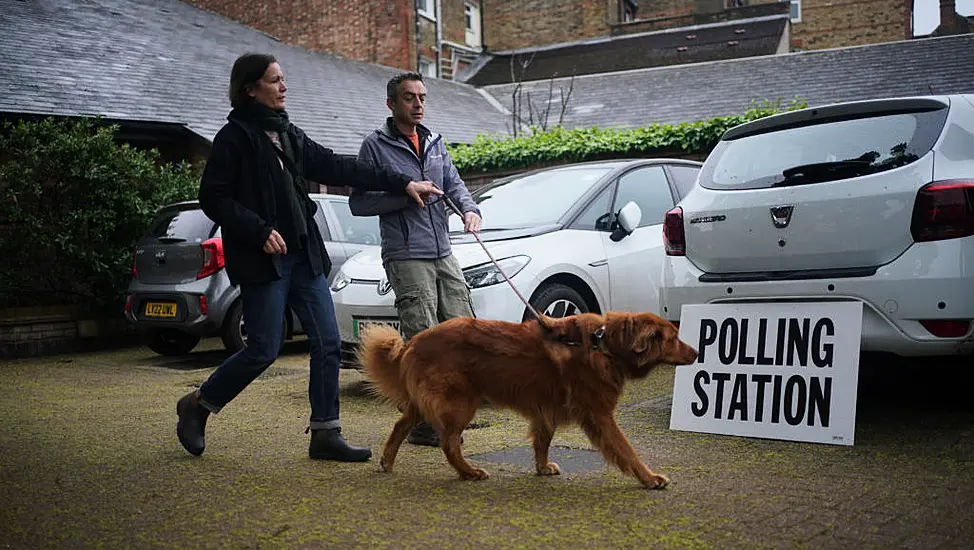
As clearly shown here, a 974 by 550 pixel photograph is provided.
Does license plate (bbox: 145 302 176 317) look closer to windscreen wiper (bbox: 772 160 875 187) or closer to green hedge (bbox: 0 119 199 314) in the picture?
green hedge (bbox: 0 119 199 314)

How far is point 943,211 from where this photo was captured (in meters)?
4.41

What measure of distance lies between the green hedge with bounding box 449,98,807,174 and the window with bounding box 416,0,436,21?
1722 centimetres

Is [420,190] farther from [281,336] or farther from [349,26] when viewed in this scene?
[349,26]

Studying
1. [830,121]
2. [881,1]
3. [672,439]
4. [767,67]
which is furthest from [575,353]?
[881,1]

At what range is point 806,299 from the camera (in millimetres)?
4852

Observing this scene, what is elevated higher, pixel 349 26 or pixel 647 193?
pixel 349 26

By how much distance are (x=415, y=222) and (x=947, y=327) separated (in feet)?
9.36

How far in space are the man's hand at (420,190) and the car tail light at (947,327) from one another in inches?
104

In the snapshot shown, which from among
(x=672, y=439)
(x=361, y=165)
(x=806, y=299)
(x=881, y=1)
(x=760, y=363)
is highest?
(x=881, y=1)

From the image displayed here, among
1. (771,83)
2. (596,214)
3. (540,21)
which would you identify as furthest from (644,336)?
(540,21)

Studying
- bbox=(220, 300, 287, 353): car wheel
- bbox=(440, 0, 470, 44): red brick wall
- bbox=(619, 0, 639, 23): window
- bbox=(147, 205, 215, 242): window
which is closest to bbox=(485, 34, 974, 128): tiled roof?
bbox=(440, 0, 470, 44): red brick wall

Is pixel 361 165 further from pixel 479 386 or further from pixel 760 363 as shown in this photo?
pixel 760 363

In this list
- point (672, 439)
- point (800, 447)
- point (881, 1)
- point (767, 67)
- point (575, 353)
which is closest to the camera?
point (575, 353)

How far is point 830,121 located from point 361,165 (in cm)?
269
